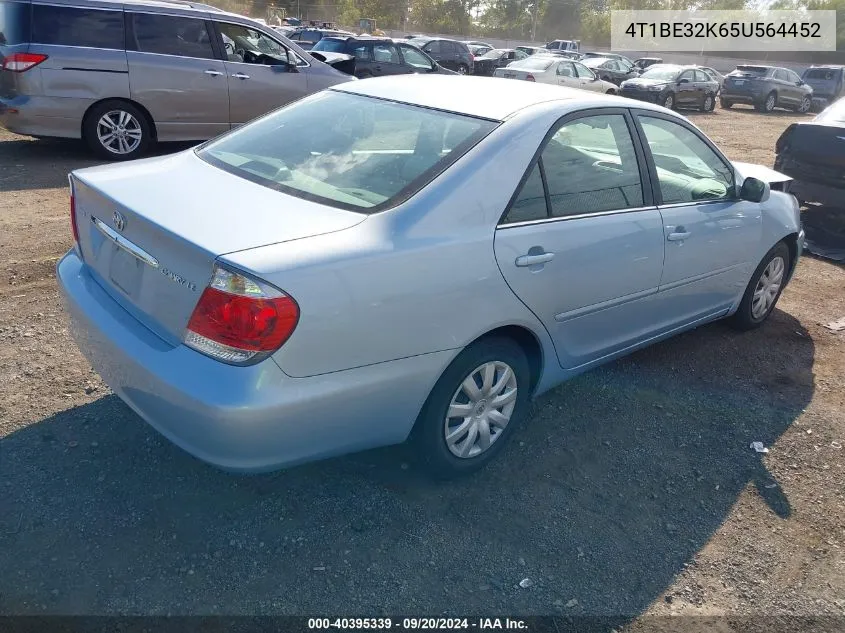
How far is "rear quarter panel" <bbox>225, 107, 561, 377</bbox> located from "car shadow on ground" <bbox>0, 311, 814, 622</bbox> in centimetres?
75

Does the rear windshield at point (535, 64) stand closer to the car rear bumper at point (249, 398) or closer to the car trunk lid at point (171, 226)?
the car trunk lid at point (171, 226)

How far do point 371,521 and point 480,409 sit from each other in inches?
26.2

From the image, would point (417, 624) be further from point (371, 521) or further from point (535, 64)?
point (535, 64)

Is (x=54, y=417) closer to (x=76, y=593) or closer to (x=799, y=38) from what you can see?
(x=76, y=593)

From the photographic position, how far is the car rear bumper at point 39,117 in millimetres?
8000

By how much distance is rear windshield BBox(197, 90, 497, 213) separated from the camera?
2.99 metres

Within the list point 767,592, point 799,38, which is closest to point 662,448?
point 767,592

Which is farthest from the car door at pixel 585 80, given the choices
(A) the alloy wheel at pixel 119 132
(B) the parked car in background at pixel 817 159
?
(A) the alloy wheel at pixel 119 132

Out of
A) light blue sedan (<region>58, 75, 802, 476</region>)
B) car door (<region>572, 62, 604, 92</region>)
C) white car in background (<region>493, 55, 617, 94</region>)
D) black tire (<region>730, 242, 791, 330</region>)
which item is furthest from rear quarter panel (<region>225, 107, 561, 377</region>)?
car door (<region>572, 62, 604, 92</region>)

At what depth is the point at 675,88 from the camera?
72.5ft

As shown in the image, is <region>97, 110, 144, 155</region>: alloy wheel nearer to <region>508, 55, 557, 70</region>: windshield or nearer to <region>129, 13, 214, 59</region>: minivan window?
<region>129, 13, 214, 59</region>: minivan window

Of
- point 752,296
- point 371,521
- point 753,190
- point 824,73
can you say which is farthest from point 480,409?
point 824,73

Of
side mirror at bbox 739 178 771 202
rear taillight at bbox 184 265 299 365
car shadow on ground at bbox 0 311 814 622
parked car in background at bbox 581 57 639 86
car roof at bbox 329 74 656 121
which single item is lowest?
car shadow on ground at bbox 0 311 814 622

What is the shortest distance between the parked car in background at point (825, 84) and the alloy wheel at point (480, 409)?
28.8 meters
